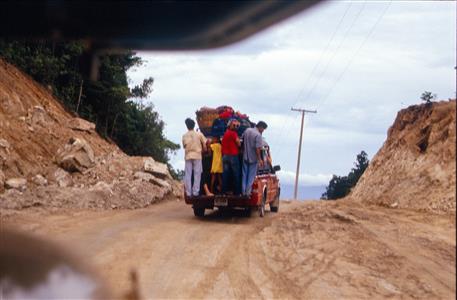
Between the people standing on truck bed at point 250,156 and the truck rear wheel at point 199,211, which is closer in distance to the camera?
the people standing on truck bed at point 250,156

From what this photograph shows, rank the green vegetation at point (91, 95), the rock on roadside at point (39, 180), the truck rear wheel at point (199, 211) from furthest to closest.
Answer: the rock on roadside at point (39, 180) < the truck rear wheel at point (199, 211) < the green vegetation at point (91, 95)

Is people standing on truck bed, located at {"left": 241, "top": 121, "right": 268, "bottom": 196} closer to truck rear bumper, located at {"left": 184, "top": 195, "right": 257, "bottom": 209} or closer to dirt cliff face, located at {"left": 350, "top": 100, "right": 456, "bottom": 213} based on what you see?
truck rear bumper, located at {"left": 184, "top": 195, "right": 257, "bottom": 209}

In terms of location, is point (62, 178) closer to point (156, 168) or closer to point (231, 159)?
point (156, 168)

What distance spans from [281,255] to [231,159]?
4.04 m

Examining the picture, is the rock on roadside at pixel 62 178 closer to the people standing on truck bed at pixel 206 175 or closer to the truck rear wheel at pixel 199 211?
the truck rear wheel at pixel 199 211

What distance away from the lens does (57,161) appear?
1725 cm

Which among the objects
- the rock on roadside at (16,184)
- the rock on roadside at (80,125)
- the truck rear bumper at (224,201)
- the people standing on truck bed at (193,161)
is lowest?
the rock on roadside at (16,184)

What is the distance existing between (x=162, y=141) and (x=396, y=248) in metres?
2.97

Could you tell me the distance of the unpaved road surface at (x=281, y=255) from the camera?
573 centimetres

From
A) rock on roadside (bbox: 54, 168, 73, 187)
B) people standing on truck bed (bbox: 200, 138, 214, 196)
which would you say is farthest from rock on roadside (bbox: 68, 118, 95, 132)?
people standing on truck bed (bbox: 200, 138, 214, 196)

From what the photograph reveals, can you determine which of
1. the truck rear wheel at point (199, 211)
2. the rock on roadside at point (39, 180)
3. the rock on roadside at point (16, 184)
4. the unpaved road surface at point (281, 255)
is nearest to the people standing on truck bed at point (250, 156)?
the truck rear wheel at point (199, 211)

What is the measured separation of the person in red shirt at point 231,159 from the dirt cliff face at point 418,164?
238 inches

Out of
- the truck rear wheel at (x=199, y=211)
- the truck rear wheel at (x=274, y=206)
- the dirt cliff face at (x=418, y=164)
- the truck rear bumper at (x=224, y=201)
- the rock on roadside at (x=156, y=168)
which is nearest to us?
the dirt cliff face at (x=418, y=164)

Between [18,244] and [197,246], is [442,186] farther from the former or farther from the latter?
[197,246]
